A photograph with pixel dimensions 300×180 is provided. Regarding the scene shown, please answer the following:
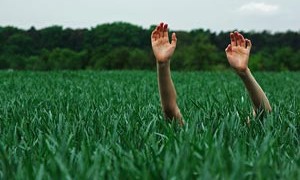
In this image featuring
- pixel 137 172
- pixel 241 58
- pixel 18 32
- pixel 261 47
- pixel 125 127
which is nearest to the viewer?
pixel 137 172

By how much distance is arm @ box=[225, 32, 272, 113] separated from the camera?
2852mm

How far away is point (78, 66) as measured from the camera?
169 ft

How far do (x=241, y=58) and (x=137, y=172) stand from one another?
1.66 meters

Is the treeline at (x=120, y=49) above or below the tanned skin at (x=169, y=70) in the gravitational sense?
below

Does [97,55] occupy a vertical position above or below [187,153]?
below

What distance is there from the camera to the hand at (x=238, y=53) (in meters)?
2.85

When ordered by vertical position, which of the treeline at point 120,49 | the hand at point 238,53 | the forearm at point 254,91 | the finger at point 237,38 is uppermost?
the finger at point 237,38

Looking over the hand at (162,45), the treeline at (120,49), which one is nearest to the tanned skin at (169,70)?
the hand at (162,45)

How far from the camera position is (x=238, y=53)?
2.91 m

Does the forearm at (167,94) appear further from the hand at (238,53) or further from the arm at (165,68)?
the hand at (238,53)

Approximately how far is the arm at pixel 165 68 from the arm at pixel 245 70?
314mm

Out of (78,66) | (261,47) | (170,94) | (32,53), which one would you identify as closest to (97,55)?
(78,66)

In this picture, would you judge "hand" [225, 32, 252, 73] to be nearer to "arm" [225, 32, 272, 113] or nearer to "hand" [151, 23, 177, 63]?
"arm" [225, 32, 272, 113]

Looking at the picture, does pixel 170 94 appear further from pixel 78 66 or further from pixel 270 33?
pixel 270 33
